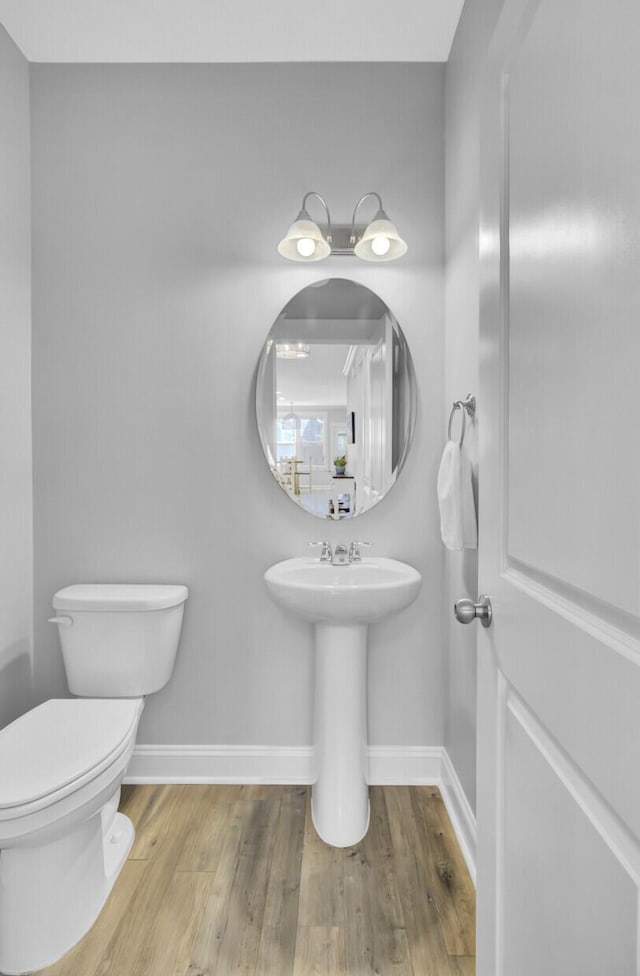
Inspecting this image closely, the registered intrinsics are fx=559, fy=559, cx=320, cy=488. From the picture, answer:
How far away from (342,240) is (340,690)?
1545mm

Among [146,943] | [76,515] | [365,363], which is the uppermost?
[365,363]

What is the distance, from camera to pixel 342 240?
6.55 feet

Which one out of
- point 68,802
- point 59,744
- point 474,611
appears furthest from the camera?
point 59,744

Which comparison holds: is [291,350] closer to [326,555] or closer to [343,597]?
[326,555]

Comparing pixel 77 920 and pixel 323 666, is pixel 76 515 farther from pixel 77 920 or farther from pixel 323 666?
pixel 77 920

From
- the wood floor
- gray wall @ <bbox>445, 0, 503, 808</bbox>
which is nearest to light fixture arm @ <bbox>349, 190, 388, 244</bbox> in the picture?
gray wall @ <bbox>445, 0, 503, 808</bbox>

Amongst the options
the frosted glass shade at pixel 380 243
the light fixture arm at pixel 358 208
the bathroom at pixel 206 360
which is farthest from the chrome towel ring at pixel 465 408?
the light fixture arm at pixel 358 208

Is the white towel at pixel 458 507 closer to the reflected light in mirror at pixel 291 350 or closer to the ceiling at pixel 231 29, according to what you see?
the reflected light in mirror at pixel 291 350

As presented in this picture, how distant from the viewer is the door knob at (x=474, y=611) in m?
0.97

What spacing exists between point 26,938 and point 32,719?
49 centimetres

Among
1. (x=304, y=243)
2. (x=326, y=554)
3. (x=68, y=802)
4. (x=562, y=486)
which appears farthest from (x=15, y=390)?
(x=562, y=486)

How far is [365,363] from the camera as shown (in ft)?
6.70

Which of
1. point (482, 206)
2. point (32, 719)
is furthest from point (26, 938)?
point (482, 206)

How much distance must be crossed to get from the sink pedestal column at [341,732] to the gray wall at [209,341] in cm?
27
